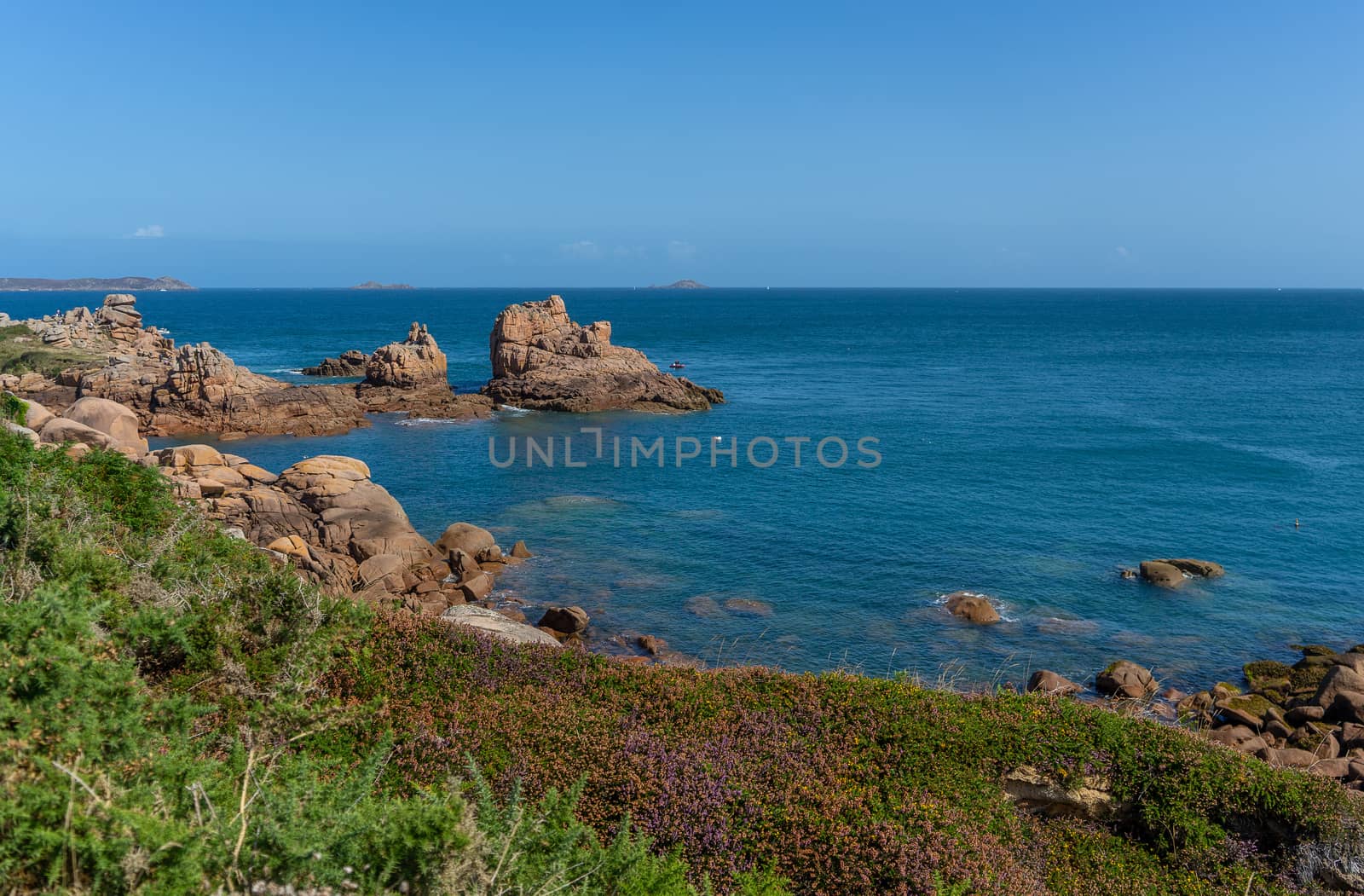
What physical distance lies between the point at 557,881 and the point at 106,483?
1519 cm

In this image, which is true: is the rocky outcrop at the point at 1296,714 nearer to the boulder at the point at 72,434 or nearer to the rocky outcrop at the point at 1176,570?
the rocky outcrop at the point at 1176,570

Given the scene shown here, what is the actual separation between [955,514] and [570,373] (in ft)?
123

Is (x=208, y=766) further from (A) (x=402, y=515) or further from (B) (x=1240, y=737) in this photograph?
(A) (x=402, y=515)

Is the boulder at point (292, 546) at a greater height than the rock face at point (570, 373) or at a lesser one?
lesser

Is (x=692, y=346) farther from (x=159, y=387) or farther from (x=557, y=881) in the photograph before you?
(x=557, y=881)

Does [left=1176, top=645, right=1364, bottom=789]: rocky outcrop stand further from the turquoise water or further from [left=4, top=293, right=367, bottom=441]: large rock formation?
[left=4, top=293, right=367, bottom=441]: large rock formation

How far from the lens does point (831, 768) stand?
37.3 feet

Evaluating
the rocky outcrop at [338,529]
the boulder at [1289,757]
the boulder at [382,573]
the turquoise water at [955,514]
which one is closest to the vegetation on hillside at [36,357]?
the turquoise water at [955,514]

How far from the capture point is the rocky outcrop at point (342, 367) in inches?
2982

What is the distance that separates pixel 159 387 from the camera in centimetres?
5522

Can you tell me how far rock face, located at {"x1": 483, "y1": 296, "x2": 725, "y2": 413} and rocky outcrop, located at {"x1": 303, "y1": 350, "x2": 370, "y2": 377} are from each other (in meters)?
12.9

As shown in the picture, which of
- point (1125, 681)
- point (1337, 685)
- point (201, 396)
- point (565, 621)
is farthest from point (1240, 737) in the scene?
point (201, 396)

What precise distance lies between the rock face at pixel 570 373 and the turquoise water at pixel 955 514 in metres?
3.15

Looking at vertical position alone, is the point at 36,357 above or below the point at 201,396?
above
